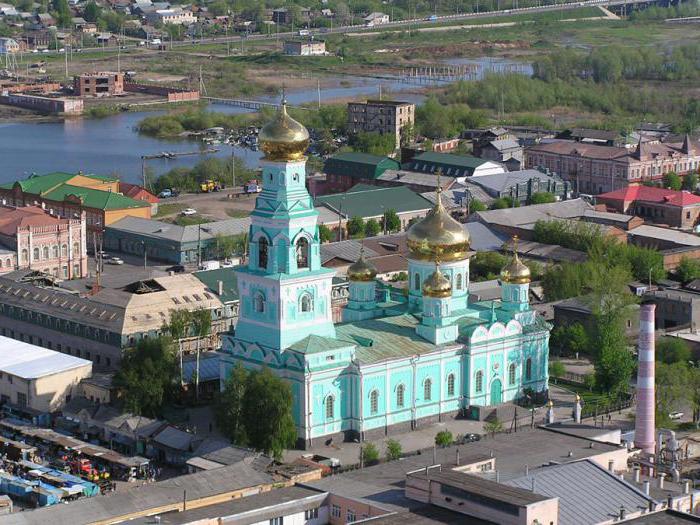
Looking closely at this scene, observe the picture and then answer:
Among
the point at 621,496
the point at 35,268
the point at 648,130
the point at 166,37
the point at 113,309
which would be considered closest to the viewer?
the point at 621,496

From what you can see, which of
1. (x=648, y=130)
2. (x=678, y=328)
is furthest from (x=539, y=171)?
(x=678, y=328)

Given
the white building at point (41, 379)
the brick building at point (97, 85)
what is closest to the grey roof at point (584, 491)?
the white building at point (41, 379)

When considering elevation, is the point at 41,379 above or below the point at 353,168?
above

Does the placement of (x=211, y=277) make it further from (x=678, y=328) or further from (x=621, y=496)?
(x=621, y=496)

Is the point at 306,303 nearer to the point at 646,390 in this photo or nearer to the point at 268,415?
the point at 268,415

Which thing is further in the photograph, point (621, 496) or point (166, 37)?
point (166, 37)

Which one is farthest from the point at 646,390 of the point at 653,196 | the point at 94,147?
the point at 94,147

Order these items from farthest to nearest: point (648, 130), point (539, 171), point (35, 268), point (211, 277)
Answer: point (648, 130), point (539, 171), point (35, 268), point (211, 277)
